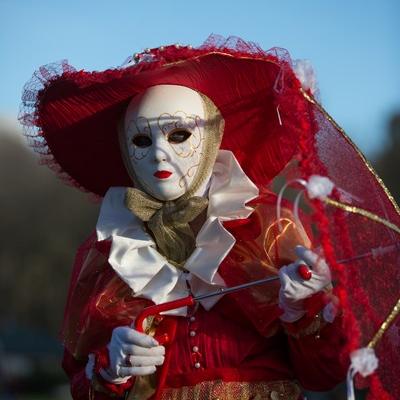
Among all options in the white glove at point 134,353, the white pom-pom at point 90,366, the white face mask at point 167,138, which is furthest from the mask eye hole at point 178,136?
the white pom-pom at point 90,366

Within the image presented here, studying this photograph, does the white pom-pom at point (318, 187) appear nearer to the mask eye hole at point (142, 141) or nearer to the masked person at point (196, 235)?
the masked person at point (196, 235)

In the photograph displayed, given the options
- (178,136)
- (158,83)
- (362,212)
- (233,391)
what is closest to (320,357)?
(233,391)

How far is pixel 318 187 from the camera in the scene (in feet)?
6.74

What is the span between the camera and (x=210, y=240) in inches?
103

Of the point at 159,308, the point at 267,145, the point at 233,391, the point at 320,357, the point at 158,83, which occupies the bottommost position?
the point at 233,391

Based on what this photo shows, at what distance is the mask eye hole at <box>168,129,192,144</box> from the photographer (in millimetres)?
2672

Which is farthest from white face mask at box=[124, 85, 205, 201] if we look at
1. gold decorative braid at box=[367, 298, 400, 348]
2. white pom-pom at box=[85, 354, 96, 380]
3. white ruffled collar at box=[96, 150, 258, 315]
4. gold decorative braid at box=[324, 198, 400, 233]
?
gold decorative braid at box=[367, 298, 400, 348]

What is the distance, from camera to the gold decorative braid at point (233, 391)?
8.37 feet

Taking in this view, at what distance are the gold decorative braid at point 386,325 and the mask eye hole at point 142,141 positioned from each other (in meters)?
0.93

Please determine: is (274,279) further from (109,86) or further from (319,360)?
(109,86)

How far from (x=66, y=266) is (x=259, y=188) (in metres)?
18.0

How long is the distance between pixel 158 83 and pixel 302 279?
0.82 m

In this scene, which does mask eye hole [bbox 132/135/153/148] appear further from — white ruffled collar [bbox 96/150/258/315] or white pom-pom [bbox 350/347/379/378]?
white pom-pom [bbox 350/347/379/378]

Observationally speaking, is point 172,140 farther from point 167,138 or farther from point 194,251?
point 194,251
